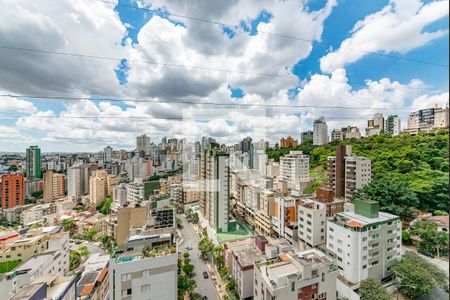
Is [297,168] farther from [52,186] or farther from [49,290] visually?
[52,186]

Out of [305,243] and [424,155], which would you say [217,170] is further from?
[424,155]

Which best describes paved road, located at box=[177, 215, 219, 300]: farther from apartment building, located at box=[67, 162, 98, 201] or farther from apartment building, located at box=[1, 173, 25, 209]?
apartment building, located at box=[1, 173, 25, 209]

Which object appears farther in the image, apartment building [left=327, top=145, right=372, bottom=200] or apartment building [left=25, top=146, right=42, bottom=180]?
apartment building [left=25, top=146, right=42, bottom=180]

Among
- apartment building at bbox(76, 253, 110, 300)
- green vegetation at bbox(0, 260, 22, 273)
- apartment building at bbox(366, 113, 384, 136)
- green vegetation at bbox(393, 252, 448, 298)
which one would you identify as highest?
apartment building at bbox(366, 113, 384, 136)

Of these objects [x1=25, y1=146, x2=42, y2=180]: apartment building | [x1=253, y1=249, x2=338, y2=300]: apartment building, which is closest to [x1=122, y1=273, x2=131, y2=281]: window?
[x1=253, y1=249, x2=338, y2=300]: apartment building

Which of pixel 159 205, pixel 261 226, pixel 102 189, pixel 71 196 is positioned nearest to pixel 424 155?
pixel 261 226

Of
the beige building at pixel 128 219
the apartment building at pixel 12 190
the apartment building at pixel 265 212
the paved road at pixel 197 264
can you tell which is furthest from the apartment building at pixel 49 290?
the apartment building at pixel 12 190
